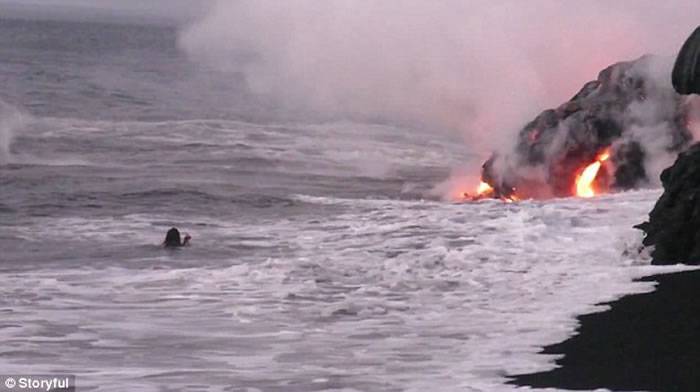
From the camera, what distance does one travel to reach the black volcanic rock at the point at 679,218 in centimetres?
1800

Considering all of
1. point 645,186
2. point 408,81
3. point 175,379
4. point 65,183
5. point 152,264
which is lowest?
point 175,379

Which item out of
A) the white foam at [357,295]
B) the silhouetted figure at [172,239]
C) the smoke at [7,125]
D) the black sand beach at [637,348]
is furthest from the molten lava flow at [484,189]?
the smoke at [7,125]

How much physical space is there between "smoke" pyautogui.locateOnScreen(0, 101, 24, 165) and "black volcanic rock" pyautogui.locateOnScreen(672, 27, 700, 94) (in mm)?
21235

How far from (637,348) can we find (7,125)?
1401 inches

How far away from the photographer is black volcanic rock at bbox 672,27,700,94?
1945cm

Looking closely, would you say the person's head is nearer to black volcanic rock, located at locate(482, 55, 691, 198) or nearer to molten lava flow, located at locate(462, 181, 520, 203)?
molten lava flow, located at locate(462, 181, 520, 203)

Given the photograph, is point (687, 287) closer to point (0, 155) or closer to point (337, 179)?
point (337, 179)

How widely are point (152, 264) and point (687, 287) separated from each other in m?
7.74

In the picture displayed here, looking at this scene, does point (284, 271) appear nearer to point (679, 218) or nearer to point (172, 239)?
point (172, 239)

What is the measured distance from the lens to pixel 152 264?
20.4 meters

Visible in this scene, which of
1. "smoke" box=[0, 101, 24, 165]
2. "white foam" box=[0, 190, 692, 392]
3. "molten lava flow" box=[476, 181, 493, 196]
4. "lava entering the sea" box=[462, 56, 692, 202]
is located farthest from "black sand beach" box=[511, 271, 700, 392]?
"smoke" box=[0, 101, 24, 165]

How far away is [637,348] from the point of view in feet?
43.8

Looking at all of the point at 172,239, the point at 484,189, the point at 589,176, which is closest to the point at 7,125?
the point at 484,189

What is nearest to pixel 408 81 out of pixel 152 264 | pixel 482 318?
pixel 152 264
